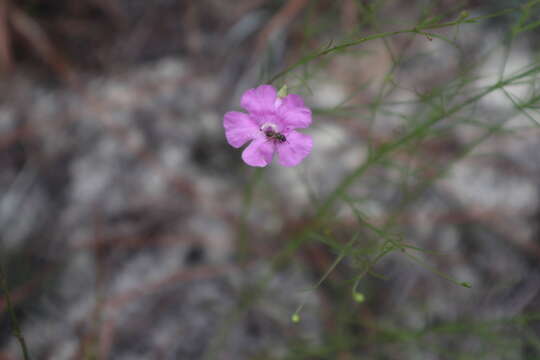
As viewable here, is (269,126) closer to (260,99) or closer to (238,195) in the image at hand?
(260,99)

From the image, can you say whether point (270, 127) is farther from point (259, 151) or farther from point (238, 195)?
point (238, 195)

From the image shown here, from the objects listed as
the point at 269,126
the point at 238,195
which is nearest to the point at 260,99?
the point at 269,126

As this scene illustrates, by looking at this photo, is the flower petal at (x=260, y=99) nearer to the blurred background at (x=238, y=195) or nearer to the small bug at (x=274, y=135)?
the small bug at (x=274, y=135)

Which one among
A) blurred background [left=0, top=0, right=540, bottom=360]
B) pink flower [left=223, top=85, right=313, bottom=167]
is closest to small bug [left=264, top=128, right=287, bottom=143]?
pink flower [left=223, top=85, right=313, bottom=167]

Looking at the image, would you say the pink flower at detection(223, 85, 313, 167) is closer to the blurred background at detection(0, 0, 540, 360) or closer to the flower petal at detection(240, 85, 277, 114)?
the flower petal at detection(240, 85, 277, 114)

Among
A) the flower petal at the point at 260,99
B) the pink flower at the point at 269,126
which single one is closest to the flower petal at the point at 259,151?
the pink flower at the point at 269,126

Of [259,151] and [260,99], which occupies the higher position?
[260,99]

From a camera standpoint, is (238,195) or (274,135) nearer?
(274,135)

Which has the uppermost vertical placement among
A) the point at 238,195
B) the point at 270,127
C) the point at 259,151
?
the point at 238,195
